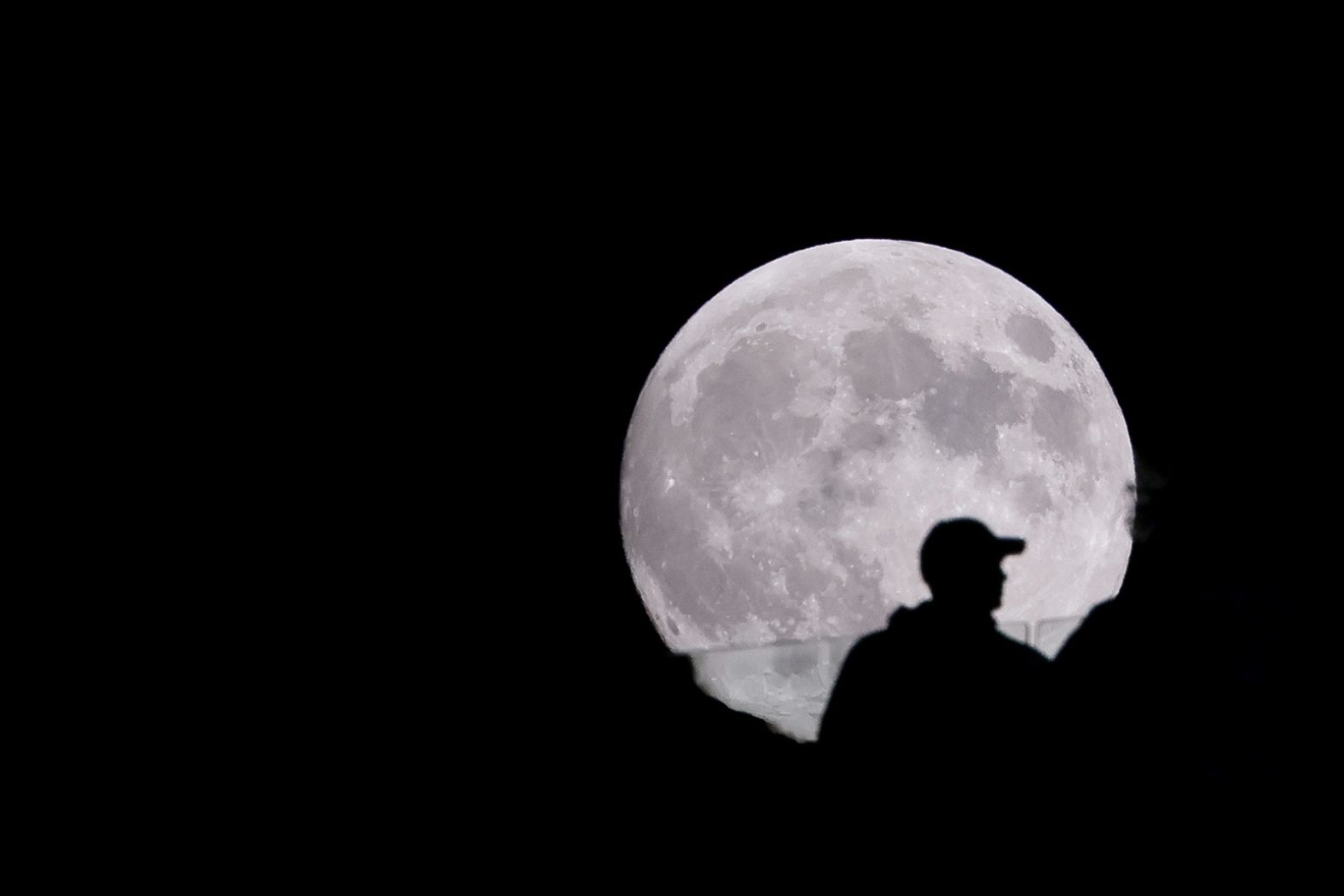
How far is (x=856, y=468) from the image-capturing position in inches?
110

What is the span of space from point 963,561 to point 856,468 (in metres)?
0.50

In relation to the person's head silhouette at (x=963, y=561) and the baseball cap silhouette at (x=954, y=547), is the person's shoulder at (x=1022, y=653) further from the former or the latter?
the baseball cap silhouette at (x=954, y=547)

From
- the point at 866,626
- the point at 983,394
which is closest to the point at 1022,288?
the point at 983,394

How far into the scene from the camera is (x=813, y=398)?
2.87 meters

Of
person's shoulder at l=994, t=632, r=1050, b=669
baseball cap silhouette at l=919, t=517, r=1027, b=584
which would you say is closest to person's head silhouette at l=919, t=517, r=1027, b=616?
baseball cap silhouette at l=919, t=517, r=1027, b=584

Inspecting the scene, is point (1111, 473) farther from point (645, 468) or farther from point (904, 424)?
point (645, 468)

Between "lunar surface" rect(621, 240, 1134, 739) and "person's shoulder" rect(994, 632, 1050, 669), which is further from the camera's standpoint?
"person's shoulder" rect(994, 632, 1050, 669)

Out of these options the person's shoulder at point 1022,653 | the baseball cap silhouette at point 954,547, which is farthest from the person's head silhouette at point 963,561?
the person's shoulder at point 1022,653

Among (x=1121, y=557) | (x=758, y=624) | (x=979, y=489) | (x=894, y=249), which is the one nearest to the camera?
(x=979, y=489)

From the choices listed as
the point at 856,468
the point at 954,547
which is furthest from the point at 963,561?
the point at 856,468

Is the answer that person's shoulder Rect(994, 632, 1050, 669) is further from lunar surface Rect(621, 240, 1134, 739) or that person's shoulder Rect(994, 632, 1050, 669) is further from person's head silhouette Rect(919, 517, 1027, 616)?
person's head silhouette Rect(919, 517, 1027, 616)

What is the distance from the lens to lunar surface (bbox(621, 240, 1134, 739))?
2.78 meters

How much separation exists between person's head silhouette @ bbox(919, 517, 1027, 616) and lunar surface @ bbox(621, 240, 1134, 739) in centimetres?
5

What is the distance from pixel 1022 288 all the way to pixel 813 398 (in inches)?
50.2
